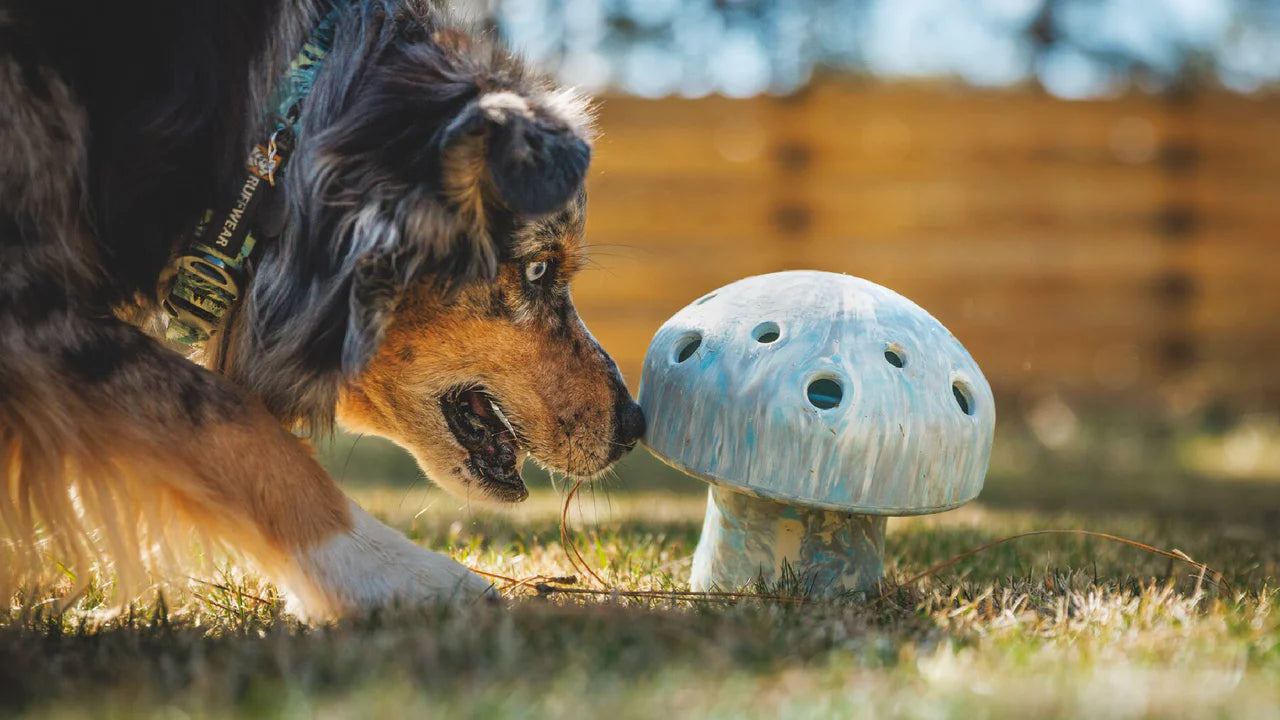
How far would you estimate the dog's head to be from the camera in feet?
8.18

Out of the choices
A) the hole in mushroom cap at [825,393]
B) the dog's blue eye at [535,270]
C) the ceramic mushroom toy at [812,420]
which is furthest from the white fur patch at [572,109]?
the hole in mushroom cap at [825,393]

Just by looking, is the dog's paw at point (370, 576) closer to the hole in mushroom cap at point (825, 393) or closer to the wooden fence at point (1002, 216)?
the hole in mushroom cap at point (825, 393)

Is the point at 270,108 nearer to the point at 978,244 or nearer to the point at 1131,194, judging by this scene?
the point at 978,244

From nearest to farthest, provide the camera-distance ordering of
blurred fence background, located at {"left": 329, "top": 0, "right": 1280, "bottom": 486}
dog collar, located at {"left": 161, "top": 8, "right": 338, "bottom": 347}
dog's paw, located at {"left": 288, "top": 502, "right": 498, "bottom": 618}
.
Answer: dog's paw, located at {"left": 288, "top": 502, "right": 498, "bottom": 618} → dog collar, located at {"left": 161, "top": 8, "right": 338, "bottom": 347} → blurred fence background, located at {"left": 329, "top": 0, "right": 1280, "bottom": 486}

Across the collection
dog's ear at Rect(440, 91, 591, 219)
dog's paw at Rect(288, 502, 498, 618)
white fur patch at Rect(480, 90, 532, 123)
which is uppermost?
white fur patch at Rect(480, 90, 532, 123)

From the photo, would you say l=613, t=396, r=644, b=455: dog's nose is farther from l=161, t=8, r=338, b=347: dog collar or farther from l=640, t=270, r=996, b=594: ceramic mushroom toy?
l=161, t=8, r=338, b=347: dog collar

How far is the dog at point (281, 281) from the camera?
2.27m

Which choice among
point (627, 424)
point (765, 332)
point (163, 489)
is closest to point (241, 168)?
point (163, 489)

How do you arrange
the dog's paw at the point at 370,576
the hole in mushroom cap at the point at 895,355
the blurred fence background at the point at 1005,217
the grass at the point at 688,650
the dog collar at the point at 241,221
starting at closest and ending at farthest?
the grass at the point at 688,650 < the dog's paw at the point at 370,576 < the hole in mushroom cap at the point at 895,355 < the dog collar at the point at 241,221 < the blurred fence background at the point at 1005,217

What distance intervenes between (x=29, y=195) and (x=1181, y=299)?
9389 mm

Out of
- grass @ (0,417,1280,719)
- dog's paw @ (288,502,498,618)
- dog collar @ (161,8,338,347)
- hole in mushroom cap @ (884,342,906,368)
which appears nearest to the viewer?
grass @ (0,417,1280,719)

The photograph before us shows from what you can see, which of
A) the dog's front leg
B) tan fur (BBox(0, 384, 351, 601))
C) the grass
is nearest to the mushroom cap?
the grass

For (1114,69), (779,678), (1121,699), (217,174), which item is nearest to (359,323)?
(217,174)

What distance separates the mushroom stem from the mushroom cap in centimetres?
23
